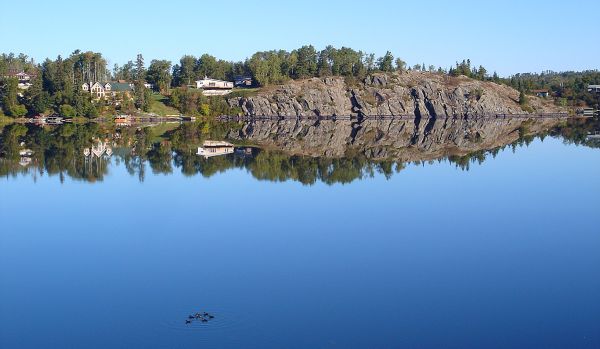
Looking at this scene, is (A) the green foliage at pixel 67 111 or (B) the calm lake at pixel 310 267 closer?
(B) the calm lake at pixel 310 267

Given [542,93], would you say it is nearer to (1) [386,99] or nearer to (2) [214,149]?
(1) [386,99]

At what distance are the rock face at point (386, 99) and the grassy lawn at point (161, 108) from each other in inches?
533

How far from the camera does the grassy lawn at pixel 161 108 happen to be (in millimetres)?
119250

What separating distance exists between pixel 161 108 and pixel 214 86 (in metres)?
22.9

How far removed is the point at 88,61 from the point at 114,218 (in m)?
107

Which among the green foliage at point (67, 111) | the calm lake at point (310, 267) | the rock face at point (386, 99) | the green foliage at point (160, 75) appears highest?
the green foliage at point (160, 75)

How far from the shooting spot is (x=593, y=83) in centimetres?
19400

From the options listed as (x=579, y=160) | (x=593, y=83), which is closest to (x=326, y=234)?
(x=579, y=160)

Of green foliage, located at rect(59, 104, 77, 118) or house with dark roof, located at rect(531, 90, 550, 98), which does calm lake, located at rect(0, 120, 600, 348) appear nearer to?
green foliage, located at rect(59, 104, 77, 118)

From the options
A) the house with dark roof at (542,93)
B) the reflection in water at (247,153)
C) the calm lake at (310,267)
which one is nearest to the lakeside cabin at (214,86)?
the reflection in water at (247,153)

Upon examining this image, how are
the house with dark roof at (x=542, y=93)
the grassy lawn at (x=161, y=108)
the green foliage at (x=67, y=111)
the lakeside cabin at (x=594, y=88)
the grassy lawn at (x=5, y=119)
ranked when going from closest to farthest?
the grassy lawn at (x=5, y=119) → the green foliage at (x=67, y=111) → the grassy lawn at (x=161, y=108) → the house with dark roof at (x=542, y=93) → the lakeside cabin at (x=594, y=88)

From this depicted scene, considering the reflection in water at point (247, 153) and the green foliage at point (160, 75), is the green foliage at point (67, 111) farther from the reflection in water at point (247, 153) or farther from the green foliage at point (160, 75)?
the reflection in water at point (247, 153)

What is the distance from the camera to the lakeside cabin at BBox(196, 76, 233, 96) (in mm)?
139125

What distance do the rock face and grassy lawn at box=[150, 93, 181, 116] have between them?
13.5 meters
